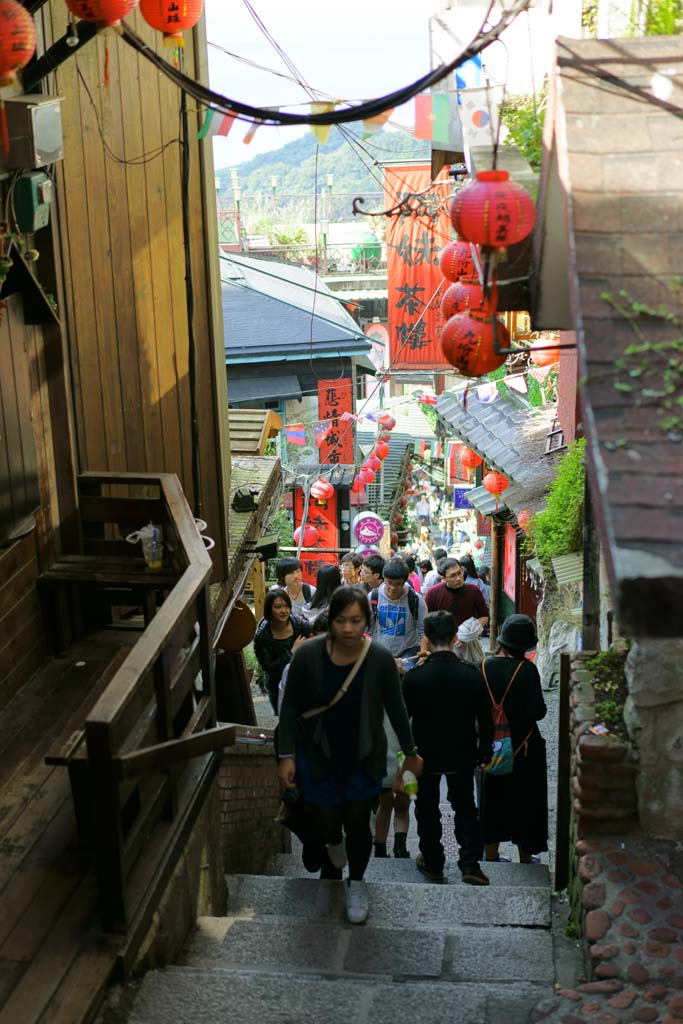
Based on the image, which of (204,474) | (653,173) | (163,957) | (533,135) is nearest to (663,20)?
(533,135)

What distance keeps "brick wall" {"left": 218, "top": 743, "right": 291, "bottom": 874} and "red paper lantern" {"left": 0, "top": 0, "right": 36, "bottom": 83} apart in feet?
15.4

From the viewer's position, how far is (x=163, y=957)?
16.9 ft

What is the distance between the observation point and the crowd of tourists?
5332mm

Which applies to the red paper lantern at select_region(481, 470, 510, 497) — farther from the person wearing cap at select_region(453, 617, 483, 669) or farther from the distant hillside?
the distant hillside

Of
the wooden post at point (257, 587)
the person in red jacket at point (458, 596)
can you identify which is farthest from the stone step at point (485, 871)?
the wooden post at point (257, 587)

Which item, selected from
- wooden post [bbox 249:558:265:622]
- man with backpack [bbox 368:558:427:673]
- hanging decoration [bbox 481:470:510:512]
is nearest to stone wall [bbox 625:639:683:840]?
man with backpack [bbox 368:558:427:673]

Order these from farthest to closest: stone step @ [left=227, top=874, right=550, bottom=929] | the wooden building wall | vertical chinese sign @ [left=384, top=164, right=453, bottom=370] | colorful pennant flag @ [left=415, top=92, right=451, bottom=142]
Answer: vertical chinese sign @ [left=384, top=164, right=453, bottom=370] < colorful pennant flag @ [left=415, top=92, right=451, bottom=142] < the wooden building wall < stone step @ [left=227, top=874, right=550, bottom=929]

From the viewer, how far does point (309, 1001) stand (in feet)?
15.3

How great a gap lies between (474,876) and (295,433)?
18.0 meters

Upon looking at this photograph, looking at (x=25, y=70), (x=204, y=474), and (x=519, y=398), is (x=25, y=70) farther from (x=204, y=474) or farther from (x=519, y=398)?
(x=519, y=398)

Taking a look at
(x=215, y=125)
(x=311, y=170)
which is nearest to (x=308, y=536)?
(x=215, y=125)

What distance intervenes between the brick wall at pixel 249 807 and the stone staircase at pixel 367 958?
86 centimetres

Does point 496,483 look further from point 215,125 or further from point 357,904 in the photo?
point 357,904

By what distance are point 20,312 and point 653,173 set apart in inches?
168
